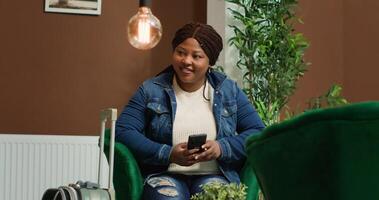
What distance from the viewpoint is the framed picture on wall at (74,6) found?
4.51m

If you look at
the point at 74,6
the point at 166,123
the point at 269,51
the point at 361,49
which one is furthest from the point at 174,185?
the point at 361,49

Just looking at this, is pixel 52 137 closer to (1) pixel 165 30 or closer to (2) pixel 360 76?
(1) pixel 165 30

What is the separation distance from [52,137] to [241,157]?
6.40 ft

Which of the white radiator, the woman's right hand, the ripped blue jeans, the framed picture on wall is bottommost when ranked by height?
the white radiator

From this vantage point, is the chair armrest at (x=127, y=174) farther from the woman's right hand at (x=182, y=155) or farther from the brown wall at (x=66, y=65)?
the brown wall at (x=66, y=65)

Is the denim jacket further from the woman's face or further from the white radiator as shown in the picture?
the white radiator

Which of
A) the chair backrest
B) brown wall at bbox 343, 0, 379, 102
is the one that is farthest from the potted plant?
the chair backrest

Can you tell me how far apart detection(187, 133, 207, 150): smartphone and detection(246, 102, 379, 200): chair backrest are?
55.0 inches

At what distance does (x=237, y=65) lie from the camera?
4227 mm

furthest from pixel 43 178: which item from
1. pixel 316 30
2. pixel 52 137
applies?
pixel 316 30

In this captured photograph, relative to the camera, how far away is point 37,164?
14.1 feet

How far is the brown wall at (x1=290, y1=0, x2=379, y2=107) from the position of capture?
15.8 ft

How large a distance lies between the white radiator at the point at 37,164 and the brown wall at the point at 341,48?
163 cm

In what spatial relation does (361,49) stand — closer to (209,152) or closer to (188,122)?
(188,122)
